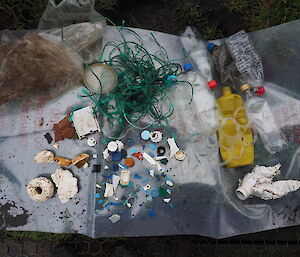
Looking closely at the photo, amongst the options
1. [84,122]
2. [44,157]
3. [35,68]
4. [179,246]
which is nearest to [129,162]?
[84,122]

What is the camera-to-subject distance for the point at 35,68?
1962 millimetres

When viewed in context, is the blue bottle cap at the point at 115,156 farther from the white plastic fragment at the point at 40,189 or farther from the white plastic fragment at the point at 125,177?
the white plastic fragment at the point at 40,189

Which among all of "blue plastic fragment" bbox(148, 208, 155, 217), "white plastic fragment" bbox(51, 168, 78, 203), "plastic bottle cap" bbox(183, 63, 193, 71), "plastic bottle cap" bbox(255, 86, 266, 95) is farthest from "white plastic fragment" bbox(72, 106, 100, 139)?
"plastic bottle cap" bbox(255, 86, 266, 95)

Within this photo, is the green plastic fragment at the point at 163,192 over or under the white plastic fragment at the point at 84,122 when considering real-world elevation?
under

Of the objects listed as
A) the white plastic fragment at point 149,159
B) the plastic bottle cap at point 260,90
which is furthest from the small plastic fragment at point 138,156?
the plastic bottle cap at point 260,90

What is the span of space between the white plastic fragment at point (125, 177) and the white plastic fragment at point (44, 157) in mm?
502

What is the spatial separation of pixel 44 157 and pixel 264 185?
1.52 meters

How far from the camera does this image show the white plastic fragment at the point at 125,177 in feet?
6.49

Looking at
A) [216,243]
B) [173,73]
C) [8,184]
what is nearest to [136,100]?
[173,73]

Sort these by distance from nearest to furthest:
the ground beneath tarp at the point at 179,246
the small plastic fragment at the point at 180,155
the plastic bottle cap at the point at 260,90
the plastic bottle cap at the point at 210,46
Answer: the small plastic fragment at the point at 180,155 → the plastic bottle cap at the point at 260,90 → the plastic bottle cap at the point at 210,46 → the ground beneath tarp at the point at 179,246

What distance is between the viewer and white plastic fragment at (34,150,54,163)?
1.99m

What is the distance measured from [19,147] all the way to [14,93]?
38cm

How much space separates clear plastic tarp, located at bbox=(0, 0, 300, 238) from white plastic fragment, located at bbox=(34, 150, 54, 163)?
4cm

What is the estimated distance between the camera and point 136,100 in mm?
2086
